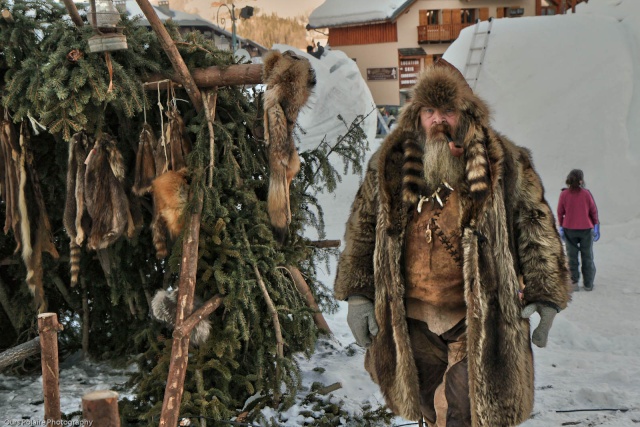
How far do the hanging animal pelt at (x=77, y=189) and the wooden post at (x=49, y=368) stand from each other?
1.47 meters

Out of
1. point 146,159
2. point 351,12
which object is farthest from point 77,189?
point 351,12

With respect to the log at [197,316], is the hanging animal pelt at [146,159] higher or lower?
higher

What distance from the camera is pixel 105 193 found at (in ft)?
14.0

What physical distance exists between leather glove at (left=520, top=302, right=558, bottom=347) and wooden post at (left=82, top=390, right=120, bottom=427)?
167 centimetres

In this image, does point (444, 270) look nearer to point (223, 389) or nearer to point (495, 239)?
point (495, 239)

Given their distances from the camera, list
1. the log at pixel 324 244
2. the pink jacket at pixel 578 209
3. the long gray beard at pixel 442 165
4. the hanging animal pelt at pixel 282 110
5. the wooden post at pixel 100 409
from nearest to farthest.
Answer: the wooden post at pixel 100 409 → the long gray beard at pixel 442 165 → the hanging animal pelt at pixel 282 110 → the log at pixel 324 244 → the pink jacket at pixel 578 209

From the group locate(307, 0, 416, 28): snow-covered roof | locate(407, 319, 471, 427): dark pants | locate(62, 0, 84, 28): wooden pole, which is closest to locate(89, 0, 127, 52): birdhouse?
locate(62, 0, 84, 28): wooden pole

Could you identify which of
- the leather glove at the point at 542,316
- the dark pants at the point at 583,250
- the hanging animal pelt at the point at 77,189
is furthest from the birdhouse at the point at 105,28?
the dark pants at the point at 583,250

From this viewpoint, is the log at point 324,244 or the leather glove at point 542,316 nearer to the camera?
the leather glove at point 542,316

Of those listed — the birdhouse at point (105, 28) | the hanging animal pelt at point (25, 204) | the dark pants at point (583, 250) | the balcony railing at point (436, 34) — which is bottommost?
the dark pants at point (583, 250)

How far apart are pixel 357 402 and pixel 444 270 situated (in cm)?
196

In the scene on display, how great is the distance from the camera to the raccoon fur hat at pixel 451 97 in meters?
2.98

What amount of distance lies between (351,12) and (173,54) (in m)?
12.4

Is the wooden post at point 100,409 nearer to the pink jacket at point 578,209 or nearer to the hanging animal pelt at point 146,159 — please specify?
the hanging animal pelt at point 146,159
